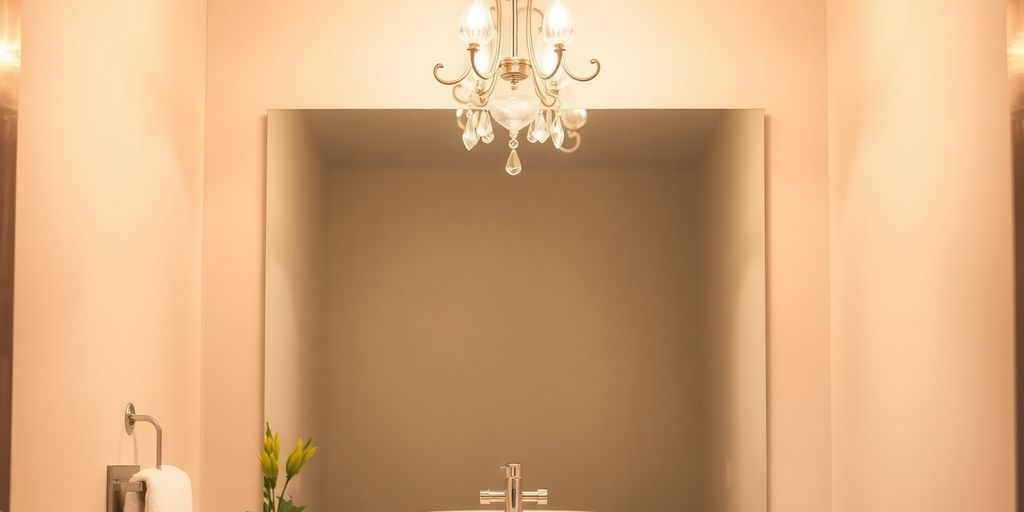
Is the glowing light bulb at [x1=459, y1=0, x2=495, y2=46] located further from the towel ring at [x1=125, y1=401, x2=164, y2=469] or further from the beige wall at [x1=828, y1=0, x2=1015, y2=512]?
the towel ring at [x1=125, y1=401, x2=164, y2=469]

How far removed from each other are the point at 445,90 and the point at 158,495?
113 centimetres

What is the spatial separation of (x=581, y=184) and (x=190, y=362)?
999mm

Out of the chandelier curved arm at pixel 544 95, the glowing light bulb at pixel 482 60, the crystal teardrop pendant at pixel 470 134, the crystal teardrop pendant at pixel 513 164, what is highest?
the glowing light bulb at pixel 482 60

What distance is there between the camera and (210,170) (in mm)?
2260

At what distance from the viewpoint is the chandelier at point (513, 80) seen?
6.15ft

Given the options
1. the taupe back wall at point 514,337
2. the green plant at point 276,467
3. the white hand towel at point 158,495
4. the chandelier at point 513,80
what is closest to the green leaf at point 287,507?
the green plant at point 276,467

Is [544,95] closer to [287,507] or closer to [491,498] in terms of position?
[491,498]

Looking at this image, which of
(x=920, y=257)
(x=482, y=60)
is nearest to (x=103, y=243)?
(x=482, y=60)

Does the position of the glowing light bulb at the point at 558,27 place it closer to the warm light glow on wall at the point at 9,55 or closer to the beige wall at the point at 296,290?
the beige wall at the point at 296,290

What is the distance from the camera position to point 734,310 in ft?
7.25

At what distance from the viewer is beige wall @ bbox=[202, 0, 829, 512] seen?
87.7 inches

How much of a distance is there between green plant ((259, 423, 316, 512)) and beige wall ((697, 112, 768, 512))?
926 mm

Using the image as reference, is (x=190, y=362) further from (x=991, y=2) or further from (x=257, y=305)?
(x=991, y=2)

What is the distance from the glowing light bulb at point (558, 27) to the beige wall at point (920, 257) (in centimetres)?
66
